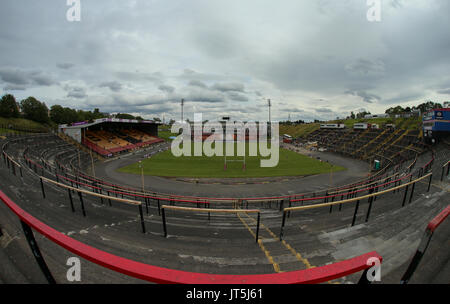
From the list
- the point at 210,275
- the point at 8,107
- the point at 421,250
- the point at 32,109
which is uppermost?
the point at 32,109

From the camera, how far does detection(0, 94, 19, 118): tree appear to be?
50094 millimetres

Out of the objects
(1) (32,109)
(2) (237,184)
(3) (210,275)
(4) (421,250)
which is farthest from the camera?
(1) (32,109)

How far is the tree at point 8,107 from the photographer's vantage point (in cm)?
5009

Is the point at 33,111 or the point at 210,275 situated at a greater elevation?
the point at 33,111

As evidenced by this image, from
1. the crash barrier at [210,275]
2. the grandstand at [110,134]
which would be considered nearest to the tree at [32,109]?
the grandstand at [110,134]

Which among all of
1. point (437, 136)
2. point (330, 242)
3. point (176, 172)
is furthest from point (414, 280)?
point (437, 136)

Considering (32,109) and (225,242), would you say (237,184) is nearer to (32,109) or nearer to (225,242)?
(225,242)

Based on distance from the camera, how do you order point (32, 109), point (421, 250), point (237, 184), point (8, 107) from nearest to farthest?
point (421, 250), point (237, 184), point (8, 107), point (32, 109)

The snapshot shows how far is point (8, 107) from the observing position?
167 feet

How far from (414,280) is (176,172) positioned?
98.0 ft


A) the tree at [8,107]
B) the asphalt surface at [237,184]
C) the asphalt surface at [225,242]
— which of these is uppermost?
the tree at [8,107]

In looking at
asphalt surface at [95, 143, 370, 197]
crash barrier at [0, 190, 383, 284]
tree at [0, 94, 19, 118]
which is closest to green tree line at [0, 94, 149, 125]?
tree at [0, 94, 19, 118]

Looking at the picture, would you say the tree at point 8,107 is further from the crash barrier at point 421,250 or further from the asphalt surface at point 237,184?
the crash barrier at point 421,250

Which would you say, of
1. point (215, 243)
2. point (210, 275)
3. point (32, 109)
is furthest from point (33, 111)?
point (210, 275)
